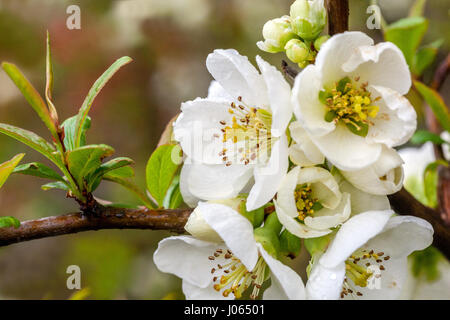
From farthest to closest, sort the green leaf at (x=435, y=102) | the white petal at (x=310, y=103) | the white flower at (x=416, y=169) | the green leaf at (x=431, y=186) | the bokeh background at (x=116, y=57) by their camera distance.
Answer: the bokeh background at (x=116, y=57) → the white flower at (x=416, y=169) → the green leaf at (x=431, y=186) → the green leaf at (x=435, y=102) → the white petal at (x=310, y=103)

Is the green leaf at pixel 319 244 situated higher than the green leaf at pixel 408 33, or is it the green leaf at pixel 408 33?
the green leaf at pixel 408 33

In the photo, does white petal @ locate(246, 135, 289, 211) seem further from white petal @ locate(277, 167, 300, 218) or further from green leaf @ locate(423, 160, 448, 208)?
green leaf @ locate(423, 160, 448, 208)

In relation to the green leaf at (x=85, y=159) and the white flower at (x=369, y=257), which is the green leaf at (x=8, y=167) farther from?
the white flower at (x=369, y=257)

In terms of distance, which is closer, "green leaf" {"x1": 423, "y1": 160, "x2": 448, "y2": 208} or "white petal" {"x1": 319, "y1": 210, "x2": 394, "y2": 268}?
"white petal" {"x1": 319, "y1": 210, "x2": 394, "y2": 268}

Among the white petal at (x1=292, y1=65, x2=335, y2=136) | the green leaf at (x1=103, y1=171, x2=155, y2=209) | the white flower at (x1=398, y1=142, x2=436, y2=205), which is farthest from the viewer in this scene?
the white flower at (x1=398, y1=142, x2=436, y2=205)

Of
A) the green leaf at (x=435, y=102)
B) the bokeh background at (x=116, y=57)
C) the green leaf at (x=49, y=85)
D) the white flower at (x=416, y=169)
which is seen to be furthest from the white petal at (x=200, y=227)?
the bokeh background at (x=116, y=57)

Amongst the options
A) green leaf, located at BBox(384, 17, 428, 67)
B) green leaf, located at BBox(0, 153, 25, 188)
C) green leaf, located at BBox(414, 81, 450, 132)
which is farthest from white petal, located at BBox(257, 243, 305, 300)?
green leaf, located at BBox(384, 17, 428, 67)
